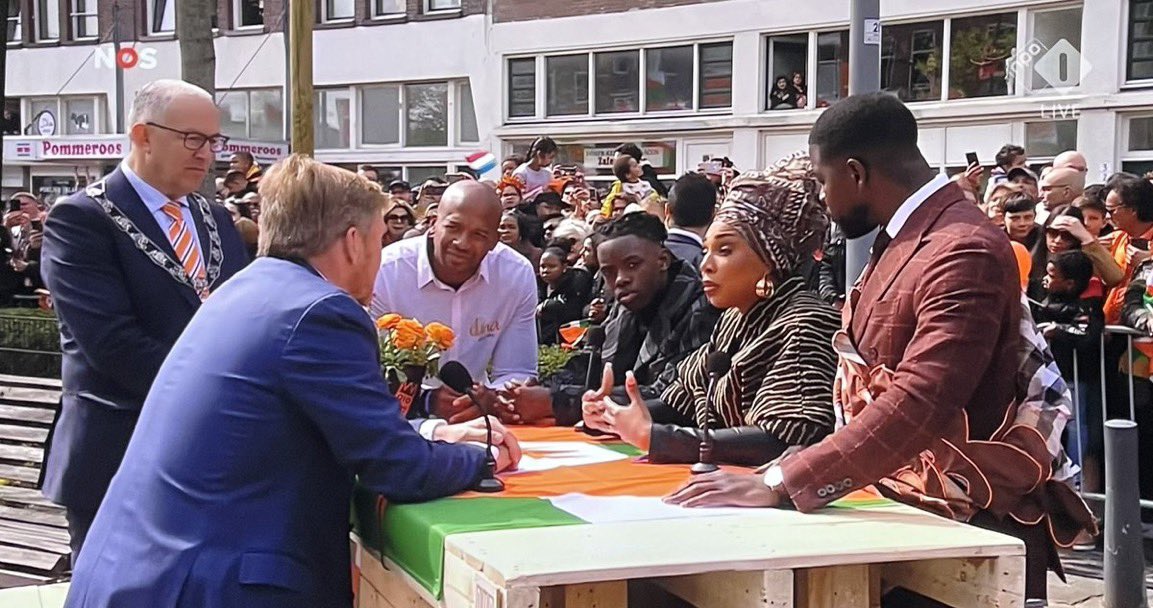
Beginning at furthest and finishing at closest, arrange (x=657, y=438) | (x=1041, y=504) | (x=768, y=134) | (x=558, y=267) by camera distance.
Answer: (x=768, y=134), (x=558, y=267), (x=657, y=438), (x=1041, y=504)

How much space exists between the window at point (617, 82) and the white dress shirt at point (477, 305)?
18298mm

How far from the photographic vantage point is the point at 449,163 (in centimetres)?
2583

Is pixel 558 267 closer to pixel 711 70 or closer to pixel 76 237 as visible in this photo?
pixel 76 237

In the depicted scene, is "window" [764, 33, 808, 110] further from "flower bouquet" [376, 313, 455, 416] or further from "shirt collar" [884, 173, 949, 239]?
"shirt collar" [884, 173, 949, 239]

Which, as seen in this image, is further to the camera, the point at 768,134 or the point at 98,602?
the point at 768,134

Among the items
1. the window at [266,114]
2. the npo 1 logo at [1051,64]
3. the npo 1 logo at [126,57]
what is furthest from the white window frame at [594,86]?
the npo 1 logo at [126,57]

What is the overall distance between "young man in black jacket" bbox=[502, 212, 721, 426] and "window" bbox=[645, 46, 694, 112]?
18.3 metres

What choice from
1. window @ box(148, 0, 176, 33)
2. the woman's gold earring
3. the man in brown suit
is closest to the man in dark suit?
the woman's gold earring

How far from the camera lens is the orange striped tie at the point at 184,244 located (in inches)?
173

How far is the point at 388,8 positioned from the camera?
26625mm

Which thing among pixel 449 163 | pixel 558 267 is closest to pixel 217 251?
pixel 558 267

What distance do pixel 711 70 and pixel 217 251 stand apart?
723 inches

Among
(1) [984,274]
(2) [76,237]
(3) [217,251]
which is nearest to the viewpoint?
(1) [984,274]

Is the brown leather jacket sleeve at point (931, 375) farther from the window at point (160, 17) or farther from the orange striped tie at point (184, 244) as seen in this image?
the window at point (160, 17)
